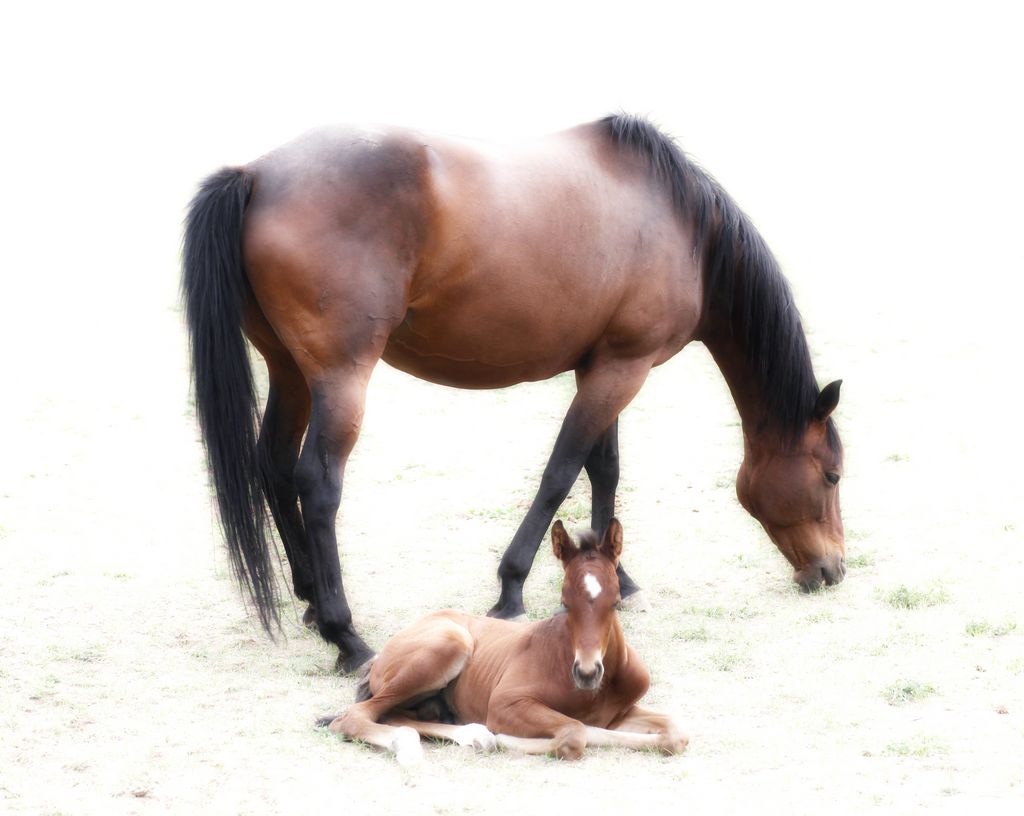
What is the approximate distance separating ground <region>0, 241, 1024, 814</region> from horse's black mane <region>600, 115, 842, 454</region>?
109 centimetres

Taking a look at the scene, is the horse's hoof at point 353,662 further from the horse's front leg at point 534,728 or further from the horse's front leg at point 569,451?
the horse's front leg at point 534,728

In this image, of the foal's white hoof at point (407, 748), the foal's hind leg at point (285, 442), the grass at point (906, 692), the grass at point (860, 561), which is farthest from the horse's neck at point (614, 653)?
the grass at point (860, 561)

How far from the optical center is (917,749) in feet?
15.1

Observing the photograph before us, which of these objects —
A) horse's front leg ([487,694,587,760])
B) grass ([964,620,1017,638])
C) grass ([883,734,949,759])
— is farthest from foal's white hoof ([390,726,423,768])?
grass ([964,620,1017,638])

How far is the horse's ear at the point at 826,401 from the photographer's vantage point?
22.2ft

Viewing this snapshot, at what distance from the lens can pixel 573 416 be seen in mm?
6387

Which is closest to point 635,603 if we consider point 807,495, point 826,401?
point 807,495

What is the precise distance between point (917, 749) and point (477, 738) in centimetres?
160

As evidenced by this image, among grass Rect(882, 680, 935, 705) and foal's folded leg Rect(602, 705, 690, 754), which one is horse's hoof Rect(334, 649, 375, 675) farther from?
grass Rect(882, 680, 935, 705)

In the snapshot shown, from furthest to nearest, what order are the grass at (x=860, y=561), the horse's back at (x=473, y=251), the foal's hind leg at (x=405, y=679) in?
the grass at (x=860, y=561), the horse's back at (x=473, y=251), the foal's hind leg at (x=405, y=679)

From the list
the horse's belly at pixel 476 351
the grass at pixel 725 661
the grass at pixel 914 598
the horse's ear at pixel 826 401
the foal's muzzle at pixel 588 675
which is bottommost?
the grass at pixel 914 598

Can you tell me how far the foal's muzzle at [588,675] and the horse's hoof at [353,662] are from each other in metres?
1.53

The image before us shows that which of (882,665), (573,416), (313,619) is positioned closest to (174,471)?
(313,619)

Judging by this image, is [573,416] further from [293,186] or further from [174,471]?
[174,471]
